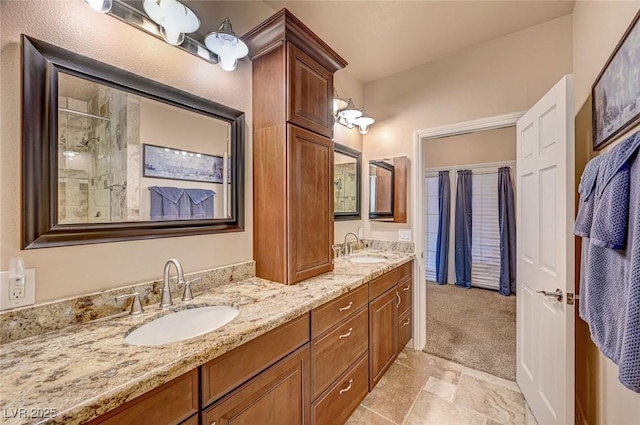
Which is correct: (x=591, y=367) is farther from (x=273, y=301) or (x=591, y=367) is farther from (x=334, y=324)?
(x=273, y=301)

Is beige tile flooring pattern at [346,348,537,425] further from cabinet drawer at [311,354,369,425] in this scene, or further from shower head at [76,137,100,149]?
shower head at [76,137,100,149]

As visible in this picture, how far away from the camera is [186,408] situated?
812mm

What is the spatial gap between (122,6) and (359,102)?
227cm

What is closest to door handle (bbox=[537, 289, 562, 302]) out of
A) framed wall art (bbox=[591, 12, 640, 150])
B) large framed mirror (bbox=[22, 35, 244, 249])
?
framed wall art (bbox=[591, 12, 640, 150])

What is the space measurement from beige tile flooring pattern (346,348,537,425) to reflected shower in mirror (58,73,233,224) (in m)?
1.69

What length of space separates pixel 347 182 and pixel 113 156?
6.54ft

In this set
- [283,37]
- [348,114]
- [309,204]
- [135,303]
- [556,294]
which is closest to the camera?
[135,303]

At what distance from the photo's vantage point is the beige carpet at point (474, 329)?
7.50 feet

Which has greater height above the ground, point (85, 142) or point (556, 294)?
point (85, 142)

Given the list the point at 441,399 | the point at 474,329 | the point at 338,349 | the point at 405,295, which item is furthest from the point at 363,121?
Answer: the point at 474,329

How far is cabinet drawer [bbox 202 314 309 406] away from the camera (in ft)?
2.88

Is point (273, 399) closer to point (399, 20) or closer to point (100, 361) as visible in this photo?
point (100, 361)

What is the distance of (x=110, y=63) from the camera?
3.74 ft

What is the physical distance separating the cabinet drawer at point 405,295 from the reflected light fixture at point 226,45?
2.10 meters
